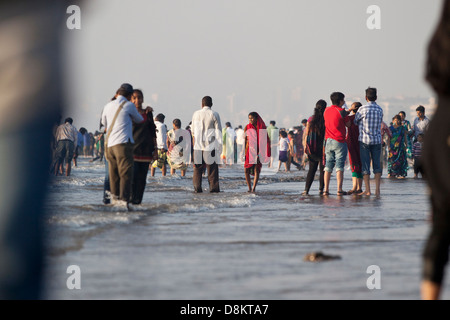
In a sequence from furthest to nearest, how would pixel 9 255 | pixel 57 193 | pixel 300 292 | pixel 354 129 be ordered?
pixel 57 193, pixel 354 129, pixel 300 292, pixel 9 255

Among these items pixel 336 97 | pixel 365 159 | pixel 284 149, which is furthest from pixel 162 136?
pixel 284 149

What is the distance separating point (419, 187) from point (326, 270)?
14.4m

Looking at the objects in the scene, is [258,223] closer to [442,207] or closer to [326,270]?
[326,270]

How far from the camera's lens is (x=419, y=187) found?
22.1 meters

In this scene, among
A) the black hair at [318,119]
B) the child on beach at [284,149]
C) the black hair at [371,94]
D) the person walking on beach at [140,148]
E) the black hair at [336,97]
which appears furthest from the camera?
the child on beach at [284,149]

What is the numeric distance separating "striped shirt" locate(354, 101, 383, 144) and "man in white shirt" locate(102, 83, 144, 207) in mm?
5009

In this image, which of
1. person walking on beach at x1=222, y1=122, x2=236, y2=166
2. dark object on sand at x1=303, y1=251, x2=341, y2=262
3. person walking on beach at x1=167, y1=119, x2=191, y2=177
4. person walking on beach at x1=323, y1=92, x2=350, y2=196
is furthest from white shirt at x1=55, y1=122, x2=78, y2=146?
dark object on sand at x1=303, y1=251, x2=341, y2=262

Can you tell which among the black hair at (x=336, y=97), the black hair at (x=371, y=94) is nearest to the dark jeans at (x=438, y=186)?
the black hair at (x=371, y=94)

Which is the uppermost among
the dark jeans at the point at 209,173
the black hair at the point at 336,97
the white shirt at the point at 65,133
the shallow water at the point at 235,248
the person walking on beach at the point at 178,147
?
the black hair at the point at 336,97

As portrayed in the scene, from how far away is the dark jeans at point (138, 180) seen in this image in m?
14.8

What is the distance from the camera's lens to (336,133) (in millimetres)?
17938

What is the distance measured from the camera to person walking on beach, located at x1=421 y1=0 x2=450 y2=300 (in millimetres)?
5371

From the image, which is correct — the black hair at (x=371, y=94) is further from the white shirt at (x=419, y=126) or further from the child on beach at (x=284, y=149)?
the child on beach at (x=284, y=149)

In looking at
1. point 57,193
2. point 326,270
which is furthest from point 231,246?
point 57,193
